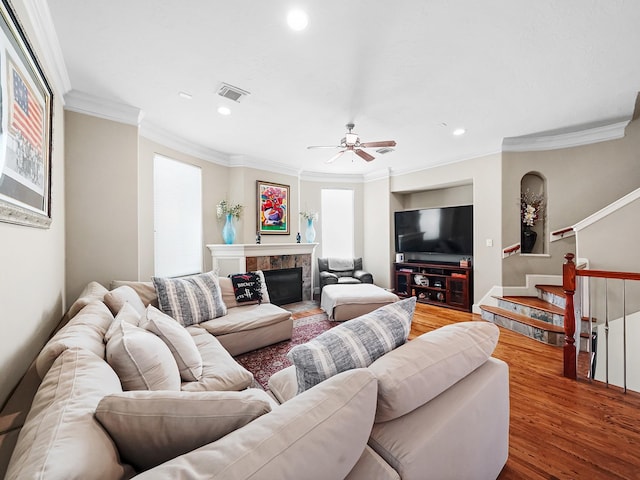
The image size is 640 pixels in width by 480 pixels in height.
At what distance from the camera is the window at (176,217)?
356cm

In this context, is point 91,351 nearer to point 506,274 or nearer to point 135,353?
point 135,353

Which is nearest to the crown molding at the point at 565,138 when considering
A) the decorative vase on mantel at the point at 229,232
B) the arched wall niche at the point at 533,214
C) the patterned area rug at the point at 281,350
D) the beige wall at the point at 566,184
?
the beige wall at the point at 566,184

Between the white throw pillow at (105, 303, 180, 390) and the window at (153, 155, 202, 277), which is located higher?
the window at (153, 155, 202, 277)

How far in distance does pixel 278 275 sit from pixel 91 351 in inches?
145

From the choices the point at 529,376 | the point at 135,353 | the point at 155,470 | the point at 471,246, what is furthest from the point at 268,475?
the point at 471,246

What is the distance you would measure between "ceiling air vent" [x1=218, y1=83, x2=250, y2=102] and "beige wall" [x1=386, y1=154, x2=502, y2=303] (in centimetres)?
362

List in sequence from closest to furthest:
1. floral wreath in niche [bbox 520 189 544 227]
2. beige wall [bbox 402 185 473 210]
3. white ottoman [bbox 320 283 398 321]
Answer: white ottoman [bbox 320 283 398 321]
floral wreath in niche [bbox 520 189 544 227]
beige wall [bbox 402 185 473 210]

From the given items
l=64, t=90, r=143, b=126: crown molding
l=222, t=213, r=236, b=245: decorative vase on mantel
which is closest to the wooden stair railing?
l=222, t=213, r=236, b=245: decorative vase on mantel

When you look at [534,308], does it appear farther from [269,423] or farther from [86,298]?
[86,298]

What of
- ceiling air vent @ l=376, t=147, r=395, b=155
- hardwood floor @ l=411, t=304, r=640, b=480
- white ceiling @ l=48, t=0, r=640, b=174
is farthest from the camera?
ceiling air vent @ l=376, t=147, r=395, b=155

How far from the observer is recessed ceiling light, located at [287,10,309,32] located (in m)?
1.65

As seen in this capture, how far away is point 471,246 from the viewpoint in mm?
4496

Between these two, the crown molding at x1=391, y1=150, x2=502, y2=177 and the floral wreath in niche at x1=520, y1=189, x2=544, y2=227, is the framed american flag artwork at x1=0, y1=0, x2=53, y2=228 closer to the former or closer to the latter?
the crown molding at x1=391, y1=150, x2=502, y2=177

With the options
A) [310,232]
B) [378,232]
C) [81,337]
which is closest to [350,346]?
[81,337]
